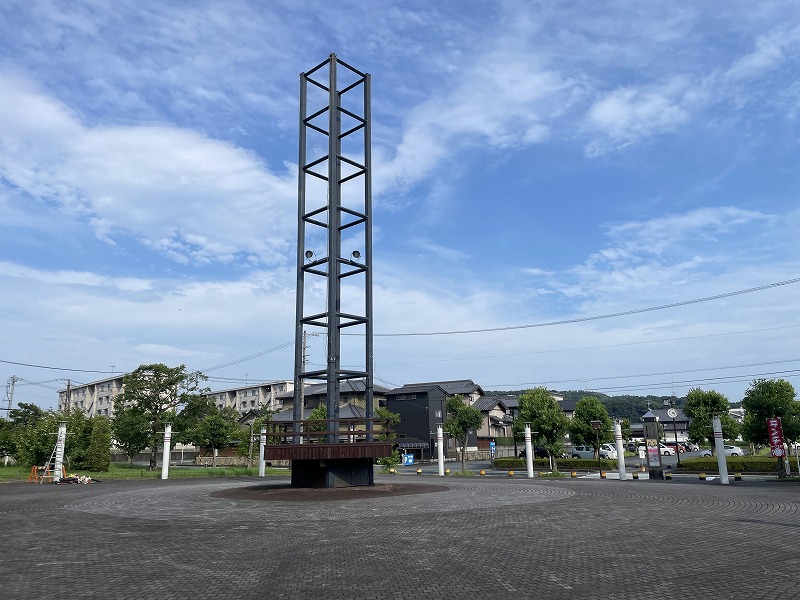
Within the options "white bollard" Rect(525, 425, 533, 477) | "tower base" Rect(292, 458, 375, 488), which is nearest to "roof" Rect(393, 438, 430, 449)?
"white bollard" Rect(525, 425, 533, 477)

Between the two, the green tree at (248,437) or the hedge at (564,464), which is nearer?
the hedge at (564,464)

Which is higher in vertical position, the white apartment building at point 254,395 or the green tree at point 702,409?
the white apartment building at point 254,395

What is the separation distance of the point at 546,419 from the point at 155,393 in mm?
32642

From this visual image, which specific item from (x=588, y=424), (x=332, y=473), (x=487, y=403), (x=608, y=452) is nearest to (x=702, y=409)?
(x=588, y=424)

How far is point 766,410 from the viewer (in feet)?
133

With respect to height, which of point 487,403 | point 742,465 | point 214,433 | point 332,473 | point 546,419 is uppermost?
point 487,403

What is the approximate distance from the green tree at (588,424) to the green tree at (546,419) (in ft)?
10.4

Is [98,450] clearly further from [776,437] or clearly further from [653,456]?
[776,437]

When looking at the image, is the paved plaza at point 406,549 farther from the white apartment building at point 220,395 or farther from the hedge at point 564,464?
the white apartment building at point 220,395

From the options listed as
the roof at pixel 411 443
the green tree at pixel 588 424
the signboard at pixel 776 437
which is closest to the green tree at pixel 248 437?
the roof at pixel 411 443

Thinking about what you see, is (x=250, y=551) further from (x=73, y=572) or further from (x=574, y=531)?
(x=574, y=531)

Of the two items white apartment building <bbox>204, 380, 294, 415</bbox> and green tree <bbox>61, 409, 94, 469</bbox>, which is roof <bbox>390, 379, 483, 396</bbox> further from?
green tree <bbox>61, 409, 94, 469</bbox>

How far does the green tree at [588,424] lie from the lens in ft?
169

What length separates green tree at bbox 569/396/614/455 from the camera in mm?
51500
